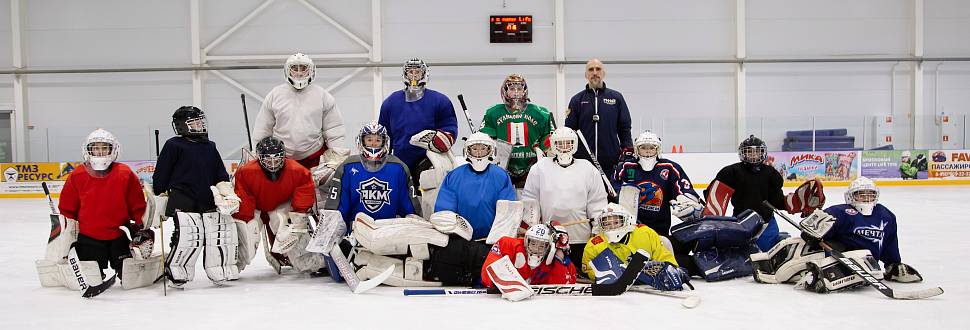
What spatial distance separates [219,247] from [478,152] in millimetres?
1680

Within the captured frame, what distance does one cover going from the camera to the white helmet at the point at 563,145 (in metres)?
5.14

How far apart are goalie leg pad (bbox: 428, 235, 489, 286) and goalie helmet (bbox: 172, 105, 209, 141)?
1.60 m

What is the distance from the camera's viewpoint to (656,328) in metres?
3.79

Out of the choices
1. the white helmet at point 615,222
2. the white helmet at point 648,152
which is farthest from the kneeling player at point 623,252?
the white helmet at point 648,152

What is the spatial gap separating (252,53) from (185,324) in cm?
1225

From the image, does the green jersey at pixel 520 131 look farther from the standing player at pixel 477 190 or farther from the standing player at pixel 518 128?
the standing player at pixel 477 190

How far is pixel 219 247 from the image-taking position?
Result: 16.6 ft

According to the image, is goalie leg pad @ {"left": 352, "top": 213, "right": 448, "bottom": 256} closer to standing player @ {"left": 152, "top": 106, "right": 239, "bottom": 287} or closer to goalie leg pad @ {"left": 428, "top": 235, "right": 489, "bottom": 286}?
goalie leg pad @ {"left": 428, "top": 235, "right": 489, "bottom": 286}

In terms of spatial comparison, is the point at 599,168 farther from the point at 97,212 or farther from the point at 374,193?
the point at 97,212

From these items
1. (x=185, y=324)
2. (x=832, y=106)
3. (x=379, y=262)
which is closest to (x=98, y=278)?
(x=185, y=324)

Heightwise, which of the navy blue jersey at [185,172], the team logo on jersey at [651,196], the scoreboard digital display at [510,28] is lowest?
the team logo on jersey at [651,196]

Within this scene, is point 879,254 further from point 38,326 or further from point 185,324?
point 38,326

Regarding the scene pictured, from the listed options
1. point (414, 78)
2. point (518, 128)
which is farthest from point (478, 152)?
point (414, 78)

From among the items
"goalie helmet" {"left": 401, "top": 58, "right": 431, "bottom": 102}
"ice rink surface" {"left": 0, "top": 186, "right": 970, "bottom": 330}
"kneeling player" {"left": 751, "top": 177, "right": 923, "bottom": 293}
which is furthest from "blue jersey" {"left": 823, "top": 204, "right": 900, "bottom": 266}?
"goalie helmet" {"left": 401, "top": 58, "right": 431, "bottom": 102}
